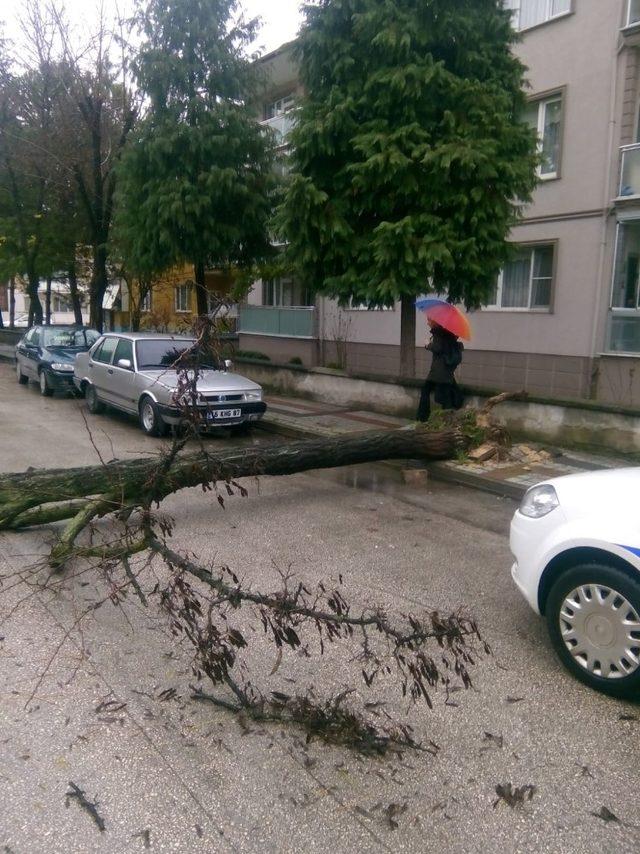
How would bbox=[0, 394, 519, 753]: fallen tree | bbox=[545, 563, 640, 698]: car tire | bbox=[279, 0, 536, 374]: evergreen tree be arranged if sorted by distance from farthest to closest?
bbox=[279, 0, 536, 374]: evergreen tree
bbox=[545, 563, 640, 698]: car tire
bbox=[0, 394, 519, 753]: fallen tree

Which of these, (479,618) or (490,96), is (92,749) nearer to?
(479,618)

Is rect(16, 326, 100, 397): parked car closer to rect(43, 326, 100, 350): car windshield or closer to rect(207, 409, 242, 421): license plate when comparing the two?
rect(43, 326, 100, 350): car windshield

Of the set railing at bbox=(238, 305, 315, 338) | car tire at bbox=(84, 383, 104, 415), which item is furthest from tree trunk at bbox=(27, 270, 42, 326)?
car tire at bbox=(84, 383, 104, 415)

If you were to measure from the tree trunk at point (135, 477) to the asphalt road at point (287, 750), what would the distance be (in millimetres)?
736

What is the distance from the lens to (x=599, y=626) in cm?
382

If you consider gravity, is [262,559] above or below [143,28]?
below

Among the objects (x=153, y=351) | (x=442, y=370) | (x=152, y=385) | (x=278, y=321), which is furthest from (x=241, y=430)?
(x=278, y=321)

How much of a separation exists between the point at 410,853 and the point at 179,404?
2.28m

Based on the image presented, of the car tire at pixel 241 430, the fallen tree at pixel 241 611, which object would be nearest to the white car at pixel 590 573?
the fallen tree at pixel 241 611

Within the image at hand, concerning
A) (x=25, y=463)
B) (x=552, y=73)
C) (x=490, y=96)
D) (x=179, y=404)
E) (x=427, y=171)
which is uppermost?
(x=552, y=73)

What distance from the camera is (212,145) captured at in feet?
46.3

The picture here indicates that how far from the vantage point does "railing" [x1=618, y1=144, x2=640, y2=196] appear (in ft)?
45.5

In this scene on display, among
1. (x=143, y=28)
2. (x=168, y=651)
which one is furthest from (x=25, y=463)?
(x=143, y=28)

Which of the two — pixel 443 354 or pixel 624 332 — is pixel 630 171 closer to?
pixel 624 332
